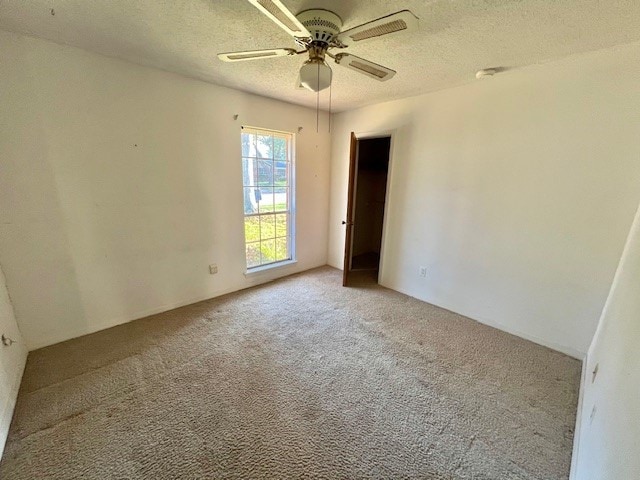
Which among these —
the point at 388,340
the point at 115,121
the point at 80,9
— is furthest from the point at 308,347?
the point at 80,9

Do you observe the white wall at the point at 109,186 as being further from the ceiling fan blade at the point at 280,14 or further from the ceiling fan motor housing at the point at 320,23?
the ceiling fan blade at the point at 280,14

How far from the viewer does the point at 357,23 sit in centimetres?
161

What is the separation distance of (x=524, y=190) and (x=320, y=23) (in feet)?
7.02

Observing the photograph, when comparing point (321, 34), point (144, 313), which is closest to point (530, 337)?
point (321, 34)

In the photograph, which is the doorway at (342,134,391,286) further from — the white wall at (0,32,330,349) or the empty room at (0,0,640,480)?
the white wall at (0,32,330,349)

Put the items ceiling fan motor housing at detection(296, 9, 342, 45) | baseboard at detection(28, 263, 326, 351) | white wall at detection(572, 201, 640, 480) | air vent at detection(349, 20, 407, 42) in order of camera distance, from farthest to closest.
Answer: baseboard at detection(28, 263, 326, 351) < ceiling fan motor housing at detection(296, 9, 342, 45) < air vent at detection(349, 20, 407, 42) < white wall at detection(572, 201, 640, 480)

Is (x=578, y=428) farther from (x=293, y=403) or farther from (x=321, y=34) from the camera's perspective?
(x=321, y=34)

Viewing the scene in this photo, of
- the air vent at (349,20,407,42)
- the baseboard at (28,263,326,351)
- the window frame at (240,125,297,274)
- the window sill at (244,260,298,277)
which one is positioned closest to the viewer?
the air vent at (349,20,407,42)

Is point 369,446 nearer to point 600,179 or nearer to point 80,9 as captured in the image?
point 600,179

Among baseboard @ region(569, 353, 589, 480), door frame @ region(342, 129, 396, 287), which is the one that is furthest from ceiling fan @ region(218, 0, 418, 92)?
baseboard @ region(569, 353, 589, 480)

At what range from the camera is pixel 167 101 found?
2457 millimetres

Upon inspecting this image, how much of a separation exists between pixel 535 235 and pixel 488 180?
25.1 inches

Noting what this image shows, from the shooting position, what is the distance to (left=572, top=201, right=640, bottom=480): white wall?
838 mm

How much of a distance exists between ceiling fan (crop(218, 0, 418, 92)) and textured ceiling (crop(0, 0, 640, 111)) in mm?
72
